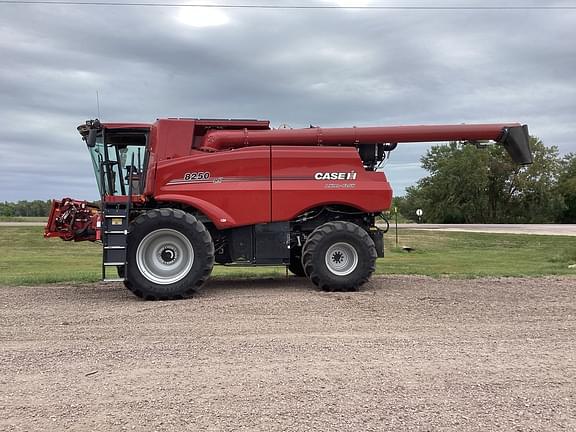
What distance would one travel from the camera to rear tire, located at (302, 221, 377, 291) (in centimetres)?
1017

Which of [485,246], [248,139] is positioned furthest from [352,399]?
[485,246]

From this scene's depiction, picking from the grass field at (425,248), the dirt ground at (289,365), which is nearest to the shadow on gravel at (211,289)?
the dirt ground at (289,365)

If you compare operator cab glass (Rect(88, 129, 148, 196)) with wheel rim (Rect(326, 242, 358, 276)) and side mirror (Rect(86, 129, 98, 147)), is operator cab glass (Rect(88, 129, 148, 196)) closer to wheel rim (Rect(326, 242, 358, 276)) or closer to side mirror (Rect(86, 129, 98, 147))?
side mirror (Rect(86, 129, 98, 147))

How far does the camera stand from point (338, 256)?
1044cm

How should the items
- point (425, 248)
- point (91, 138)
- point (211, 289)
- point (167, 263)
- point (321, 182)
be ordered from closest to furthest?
point (167, 263), point (91, 138), point (321, 182), point (211, 289), point (425, 248)

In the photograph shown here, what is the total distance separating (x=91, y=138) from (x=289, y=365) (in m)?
6.59

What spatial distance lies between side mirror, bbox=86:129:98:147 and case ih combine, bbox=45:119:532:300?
18 millimetres

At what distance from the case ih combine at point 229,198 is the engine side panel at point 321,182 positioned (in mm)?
18

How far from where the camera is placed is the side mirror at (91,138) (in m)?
10.1

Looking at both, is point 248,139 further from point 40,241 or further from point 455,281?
point 40,241

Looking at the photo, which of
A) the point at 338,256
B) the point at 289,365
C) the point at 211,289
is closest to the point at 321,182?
the point at 338,256

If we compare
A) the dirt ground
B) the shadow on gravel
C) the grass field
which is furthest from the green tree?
the dirt ground

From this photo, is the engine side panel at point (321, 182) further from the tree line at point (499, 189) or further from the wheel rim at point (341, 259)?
the tree line at point (499, 189)

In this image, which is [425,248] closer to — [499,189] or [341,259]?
[341,259]
